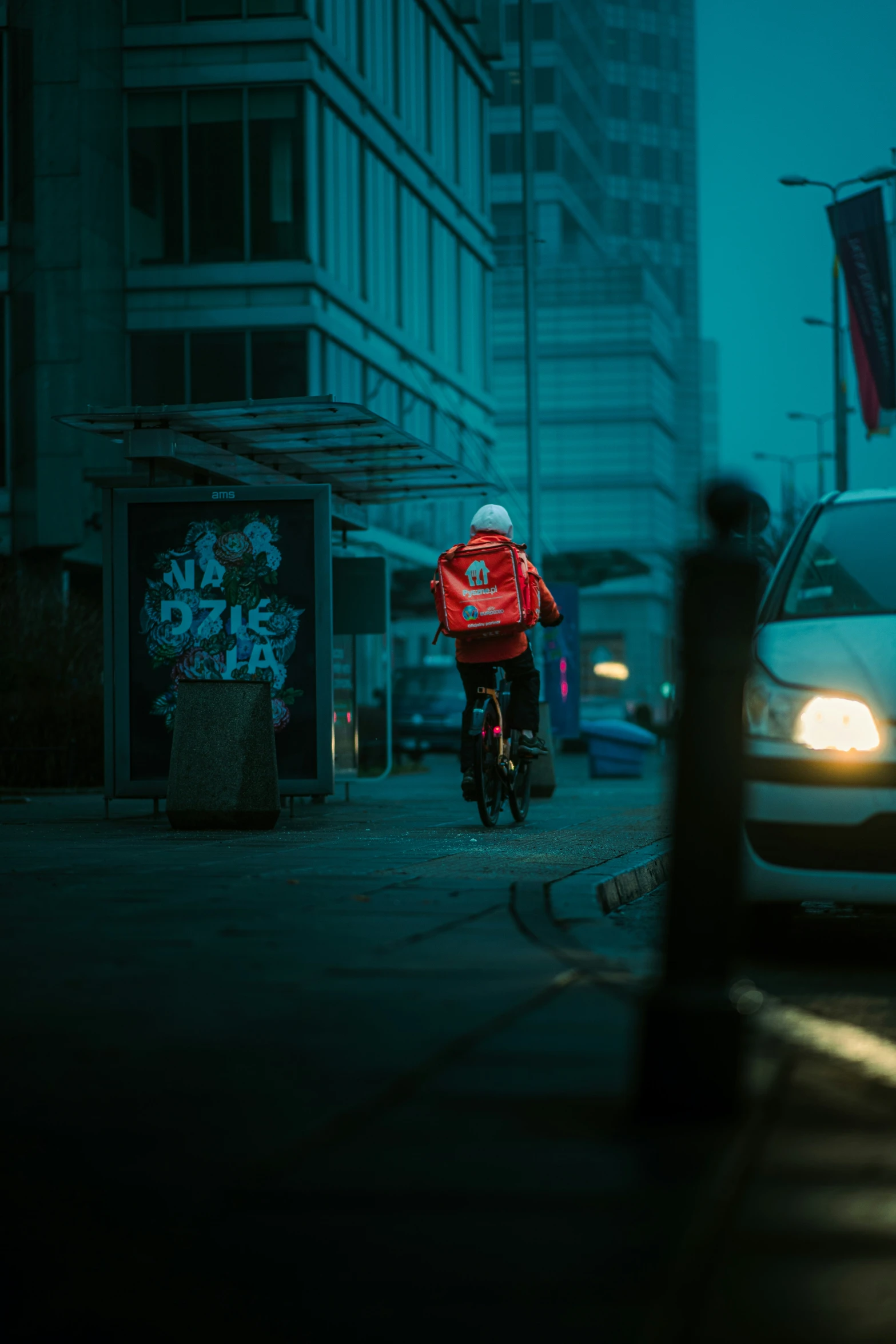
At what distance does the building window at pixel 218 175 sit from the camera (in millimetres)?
36438

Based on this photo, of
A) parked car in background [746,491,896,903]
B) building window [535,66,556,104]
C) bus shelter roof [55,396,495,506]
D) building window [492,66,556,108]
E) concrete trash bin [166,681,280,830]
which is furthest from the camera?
building window [535,66,556,104]

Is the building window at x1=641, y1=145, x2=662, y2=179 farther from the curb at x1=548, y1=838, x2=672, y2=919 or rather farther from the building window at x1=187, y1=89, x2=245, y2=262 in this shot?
the curb at x1=548, y1=838, x2=672, y2=919

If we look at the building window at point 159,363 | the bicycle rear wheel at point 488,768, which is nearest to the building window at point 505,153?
the building window at point 159,363

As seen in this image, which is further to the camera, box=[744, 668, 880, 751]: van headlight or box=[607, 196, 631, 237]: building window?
box=[607, 196, 631, 237]: building window

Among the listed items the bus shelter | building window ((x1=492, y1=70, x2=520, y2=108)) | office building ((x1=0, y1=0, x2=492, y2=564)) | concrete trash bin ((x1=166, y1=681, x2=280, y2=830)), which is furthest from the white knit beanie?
building window ((x1=492, y1=70, x2=520, y2=108))

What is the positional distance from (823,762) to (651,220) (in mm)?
135675

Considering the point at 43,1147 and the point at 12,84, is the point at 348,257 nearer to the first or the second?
the point at 12,84

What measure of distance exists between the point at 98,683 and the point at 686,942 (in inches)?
639

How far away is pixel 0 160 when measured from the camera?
3506 cm

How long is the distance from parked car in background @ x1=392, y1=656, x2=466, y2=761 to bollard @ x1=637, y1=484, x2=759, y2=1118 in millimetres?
32815

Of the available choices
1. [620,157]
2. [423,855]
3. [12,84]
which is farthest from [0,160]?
[620,157]

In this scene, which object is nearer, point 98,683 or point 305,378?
point 98,683

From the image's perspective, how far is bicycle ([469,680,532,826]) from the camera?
10.3 m

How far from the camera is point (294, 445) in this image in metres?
13.1
